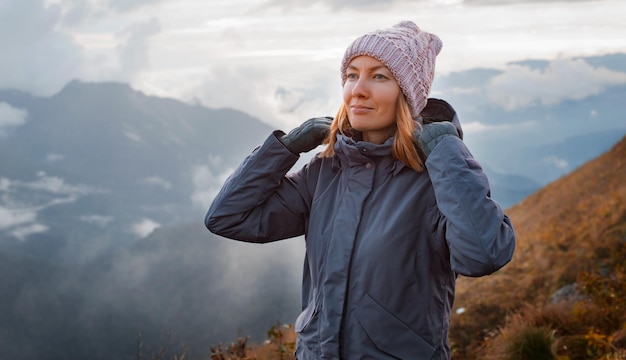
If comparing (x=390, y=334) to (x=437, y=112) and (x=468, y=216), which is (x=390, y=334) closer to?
(x=468, y=216)

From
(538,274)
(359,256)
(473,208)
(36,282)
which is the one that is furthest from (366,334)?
(36,282)

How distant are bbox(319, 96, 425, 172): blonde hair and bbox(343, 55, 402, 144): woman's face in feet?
0.16

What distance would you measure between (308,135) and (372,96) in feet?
1.30

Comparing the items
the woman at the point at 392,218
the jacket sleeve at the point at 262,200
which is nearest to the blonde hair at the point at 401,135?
the woman at the point at 392,218

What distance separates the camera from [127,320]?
10644 centimetres

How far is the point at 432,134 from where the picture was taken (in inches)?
95.3

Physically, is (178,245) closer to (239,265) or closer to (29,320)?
(239,265)

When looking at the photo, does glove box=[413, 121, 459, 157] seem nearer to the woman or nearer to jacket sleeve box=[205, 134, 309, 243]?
the woman

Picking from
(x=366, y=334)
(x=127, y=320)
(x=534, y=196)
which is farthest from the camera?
(x=127, y=320)

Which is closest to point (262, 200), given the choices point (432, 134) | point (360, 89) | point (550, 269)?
point (360, 89)

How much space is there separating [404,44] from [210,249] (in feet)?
427

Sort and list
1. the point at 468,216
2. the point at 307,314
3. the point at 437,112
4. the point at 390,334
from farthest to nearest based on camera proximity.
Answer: the point at 437,112, the point at 307,314, the point at 390,334, the point at 468,216

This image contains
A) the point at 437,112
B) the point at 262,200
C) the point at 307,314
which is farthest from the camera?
the point at 262,200

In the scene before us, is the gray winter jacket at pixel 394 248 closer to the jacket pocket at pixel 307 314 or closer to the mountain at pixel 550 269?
the jacket pocket at pixel 307 314
